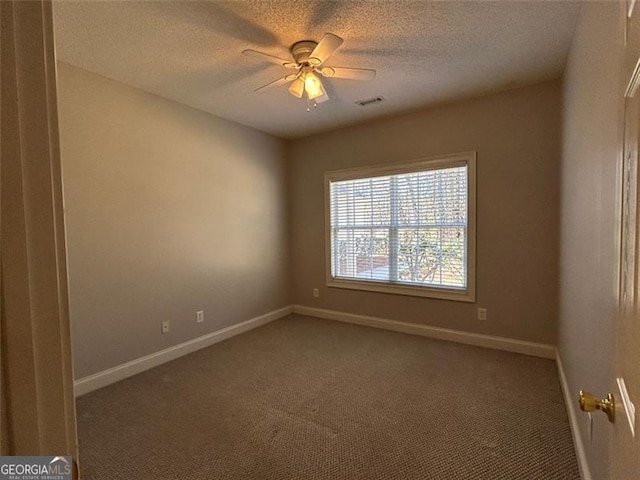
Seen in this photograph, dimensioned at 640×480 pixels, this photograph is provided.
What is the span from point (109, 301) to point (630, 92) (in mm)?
3272

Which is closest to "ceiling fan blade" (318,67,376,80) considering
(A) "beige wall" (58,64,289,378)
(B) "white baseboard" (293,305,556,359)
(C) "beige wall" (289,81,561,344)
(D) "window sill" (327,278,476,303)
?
(C) "beige wall" (289,81,561,344)

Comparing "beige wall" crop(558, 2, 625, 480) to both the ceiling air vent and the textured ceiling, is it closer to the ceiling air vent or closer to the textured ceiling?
the textured ceiling

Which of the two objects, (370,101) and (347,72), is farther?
(370,101)

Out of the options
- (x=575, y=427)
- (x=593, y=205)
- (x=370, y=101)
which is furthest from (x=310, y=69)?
(x=575, y=427)

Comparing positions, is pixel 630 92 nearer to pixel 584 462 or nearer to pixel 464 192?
pixel 584 462

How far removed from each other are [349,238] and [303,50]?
2.48 m

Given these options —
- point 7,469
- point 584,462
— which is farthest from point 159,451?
point 584,462

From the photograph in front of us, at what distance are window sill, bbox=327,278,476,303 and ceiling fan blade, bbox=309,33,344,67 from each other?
8.55ft

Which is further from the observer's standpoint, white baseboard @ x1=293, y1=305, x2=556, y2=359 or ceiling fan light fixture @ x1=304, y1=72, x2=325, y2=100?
white baseboard @ x1=293, y1=305, x2=556, y2=359

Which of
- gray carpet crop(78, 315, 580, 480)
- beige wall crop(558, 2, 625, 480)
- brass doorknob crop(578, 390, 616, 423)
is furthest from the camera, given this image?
gray carpet crop(78, 315, 580, 480)

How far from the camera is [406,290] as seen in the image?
376 centimetres

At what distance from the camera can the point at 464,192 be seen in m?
3.39

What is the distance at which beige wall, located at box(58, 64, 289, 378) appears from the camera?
2516 millimetres

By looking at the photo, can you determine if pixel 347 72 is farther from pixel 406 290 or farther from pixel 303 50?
pixel 406 290
